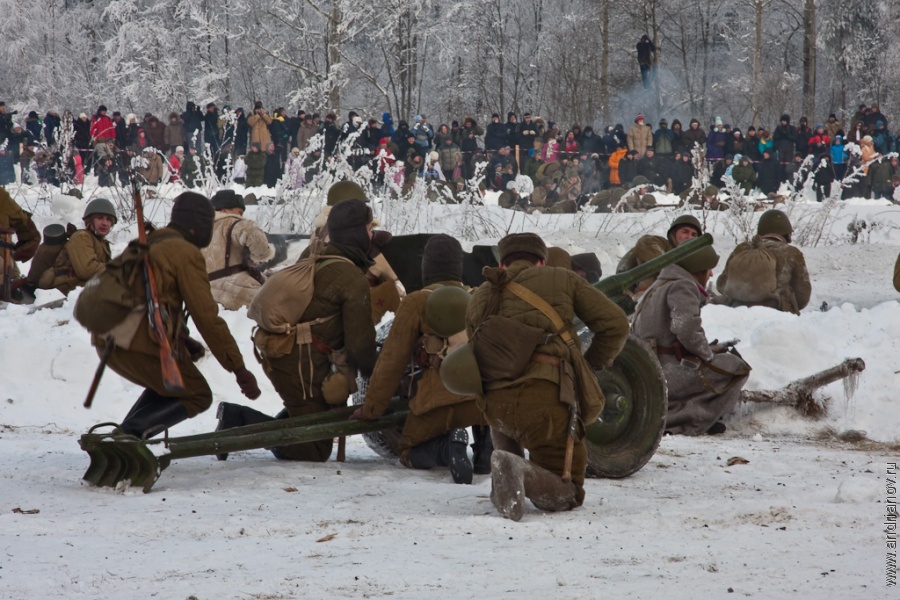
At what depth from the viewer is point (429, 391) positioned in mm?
5848

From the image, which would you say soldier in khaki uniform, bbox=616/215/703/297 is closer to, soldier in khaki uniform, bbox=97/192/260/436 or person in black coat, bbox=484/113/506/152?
soldier in khaki uniform, bbox=97/192/260/436

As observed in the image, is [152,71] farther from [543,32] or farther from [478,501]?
[478,501]

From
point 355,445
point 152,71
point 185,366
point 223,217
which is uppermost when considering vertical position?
point 152,71

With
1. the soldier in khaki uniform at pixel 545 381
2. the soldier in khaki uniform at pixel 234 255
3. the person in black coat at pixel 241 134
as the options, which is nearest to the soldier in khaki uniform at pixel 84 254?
the soldier in khaki uniform at pixel 234 255

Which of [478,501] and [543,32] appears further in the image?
[543,32]

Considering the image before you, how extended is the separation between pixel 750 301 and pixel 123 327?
6.24 m

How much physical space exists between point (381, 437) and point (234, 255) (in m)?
3.63

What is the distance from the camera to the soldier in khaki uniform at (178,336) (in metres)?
5.36

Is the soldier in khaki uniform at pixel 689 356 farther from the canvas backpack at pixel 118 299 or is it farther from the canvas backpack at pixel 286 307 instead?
the canvas backpack at pixel 118 299

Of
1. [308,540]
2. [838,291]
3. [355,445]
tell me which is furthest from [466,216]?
[308,540]

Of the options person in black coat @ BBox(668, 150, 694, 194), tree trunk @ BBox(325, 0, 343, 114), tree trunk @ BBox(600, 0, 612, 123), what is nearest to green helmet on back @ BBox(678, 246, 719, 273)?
person in black coat @ BBox(668, 150, 694, 194)

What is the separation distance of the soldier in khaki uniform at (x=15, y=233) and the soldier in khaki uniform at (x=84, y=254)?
0.26 metres

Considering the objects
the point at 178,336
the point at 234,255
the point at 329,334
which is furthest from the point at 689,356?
the point at 234,255

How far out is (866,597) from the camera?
11.4 feet
